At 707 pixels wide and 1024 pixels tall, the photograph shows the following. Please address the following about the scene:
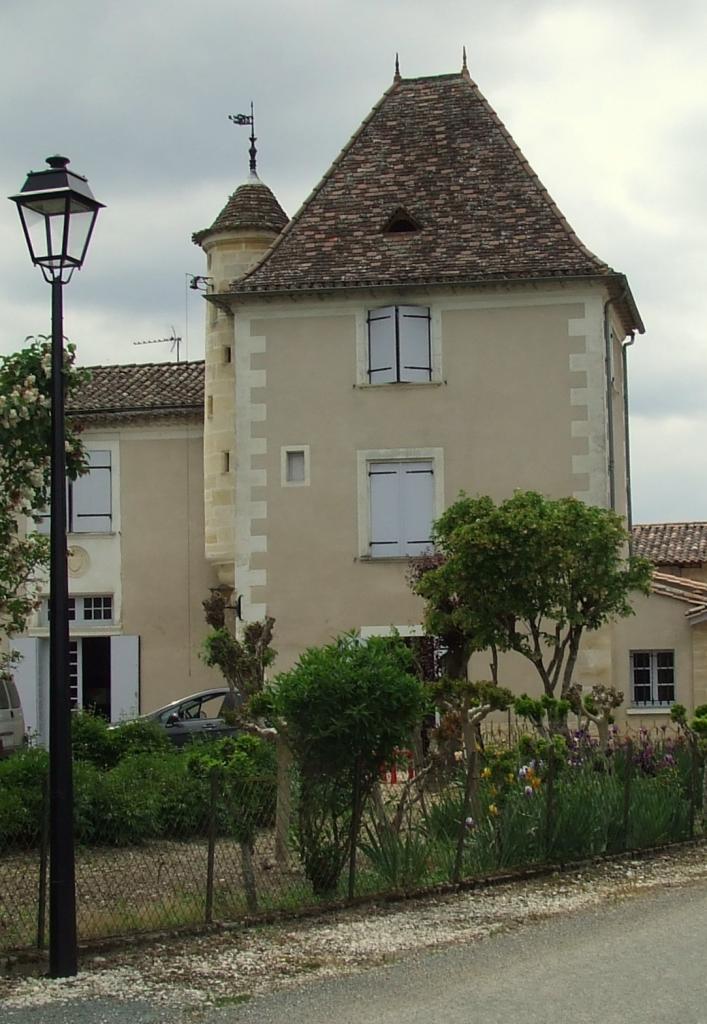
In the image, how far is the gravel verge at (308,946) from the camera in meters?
8.98

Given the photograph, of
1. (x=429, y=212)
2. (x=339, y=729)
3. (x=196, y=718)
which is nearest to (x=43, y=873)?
(x=339, y=729)

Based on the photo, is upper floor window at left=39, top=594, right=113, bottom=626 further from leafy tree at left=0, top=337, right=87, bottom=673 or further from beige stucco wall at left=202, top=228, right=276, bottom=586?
leafy tree at left=0, top=337, right=87, bottom=673

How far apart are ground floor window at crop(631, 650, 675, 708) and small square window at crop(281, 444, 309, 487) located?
279 inches

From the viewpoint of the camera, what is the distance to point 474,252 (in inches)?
1064

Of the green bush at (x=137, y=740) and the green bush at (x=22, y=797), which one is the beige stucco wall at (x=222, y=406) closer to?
the green bush at (x=137, y=740)

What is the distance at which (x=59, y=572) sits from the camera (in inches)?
377

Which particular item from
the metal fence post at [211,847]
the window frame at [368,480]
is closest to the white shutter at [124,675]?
the window frame at [368,480]

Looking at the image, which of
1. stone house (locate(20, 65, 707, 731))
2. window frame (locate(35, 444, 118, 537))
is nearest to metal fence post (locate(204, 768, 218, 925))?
stone house (locate(20, 65, 707, 731))

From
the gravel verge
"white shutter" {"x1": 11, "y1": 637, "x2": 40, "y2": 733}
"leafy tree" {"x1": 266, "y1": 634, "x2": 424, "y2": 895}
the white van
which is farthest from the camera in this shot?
"white shutter" {"x1": 11, "y1": 637, "x2": 40, "y2": 733}

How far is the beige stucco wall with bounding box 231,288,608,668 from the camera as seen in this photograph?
87.0ft

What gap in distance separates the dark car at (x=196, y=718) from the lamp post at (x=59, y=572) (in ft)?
35.0

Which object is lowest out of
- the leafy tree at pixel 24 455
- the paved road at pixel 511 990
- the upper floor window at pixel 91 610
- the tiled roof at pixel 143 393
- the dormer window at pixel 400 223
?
the paved road at pixel 511 990

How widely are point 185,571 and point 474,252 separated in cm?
827

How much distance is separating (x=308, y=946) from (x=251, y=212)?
21383 millimetres
